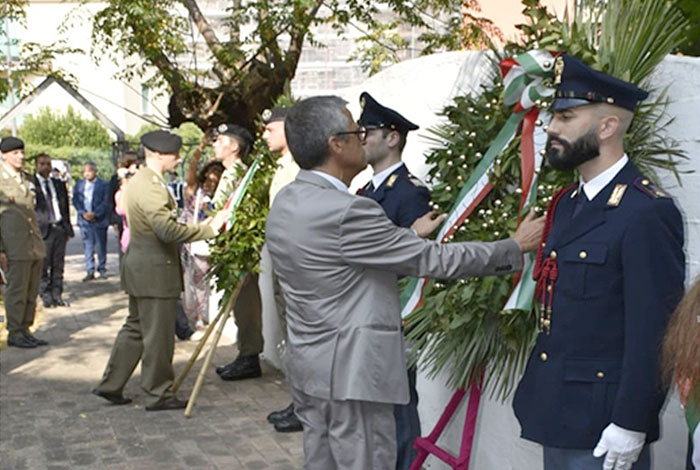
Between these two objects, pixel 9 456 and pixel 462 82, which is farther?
pixel 9 456

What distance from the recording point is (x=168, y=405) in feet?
21.7

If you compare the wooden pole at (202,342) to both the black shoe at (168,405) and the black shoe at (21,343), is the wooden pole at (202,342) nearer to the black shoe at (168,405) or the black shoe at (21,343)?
the black shoe at (168,405)

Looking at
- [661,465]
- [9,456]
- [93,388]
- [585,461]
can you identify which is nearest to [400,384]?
[585,461]

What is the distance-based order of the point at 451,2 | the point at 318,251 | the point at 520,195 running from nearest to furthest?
A: 1. the point at 318,251
2. the point at 520,195
3. the point at 451,2

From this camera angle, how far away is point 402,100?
5453mm

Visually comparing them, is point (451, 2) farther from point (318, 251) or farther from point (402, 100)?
point (318, 251)

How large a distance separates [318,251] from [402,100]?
8.07ft

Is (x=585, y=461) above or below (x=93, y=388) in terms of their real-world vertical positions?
above

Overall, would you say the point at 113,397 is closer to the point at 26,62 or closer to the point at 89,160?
the point at 26,62

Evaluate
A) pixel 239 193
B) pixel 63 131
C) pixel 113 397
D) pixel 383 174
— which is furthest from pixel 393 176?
pixel 63 131

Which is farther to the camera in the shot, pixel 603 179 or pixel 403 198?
pixel 403 198

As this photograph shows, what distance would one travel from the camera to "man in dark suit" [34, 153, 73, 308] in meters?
11.1

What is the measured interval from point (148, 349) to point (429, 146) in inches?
109

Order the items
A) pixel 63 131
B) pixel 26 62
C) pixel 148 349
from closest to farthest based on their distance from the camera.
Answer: pixel 148 349 → pixel 26 62 → pixel 63 131
